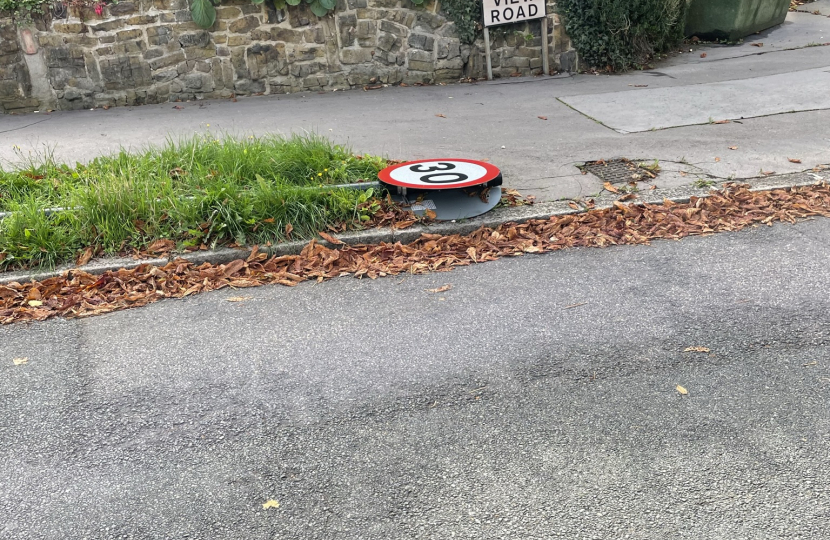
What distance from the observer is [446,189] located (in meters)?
5.86

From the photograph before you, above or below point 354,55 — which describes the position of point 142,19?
above

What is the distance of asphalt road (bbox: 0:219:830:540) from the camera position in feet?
9.77

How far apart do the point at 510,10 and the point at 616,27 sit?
1593 millimetres

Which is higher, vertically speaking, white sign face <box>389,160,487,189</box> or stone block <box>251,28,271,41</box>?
stone block <box>251,28,271,41</box>

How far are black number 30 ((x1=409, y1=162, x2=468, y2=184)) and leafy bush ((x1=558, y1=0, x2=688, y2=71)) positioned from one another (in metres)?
5.39

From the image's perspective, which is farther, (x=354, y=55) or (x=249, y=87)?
(x=354, y=55)

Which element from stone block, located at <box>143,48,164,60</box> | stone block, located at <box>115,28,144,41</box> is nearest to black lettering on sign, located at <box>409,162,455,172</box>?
stone block, located at <box>143,48,164,60</box>

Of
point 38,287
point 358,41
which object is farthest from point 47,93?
point 38,287

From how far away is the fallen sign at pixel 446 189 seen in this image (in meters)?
5.88

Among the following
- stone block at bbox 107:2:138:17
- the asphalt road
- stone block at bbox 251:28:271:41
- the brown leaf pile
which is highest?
stone block at bbox 107:2:138:17

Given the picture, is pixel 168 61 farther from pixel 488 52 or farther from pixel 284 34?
pixel 488 52

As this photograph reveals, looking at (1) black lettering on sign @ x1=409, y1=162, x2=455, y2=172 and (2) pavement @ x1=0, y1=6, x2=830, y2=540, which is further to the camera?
(1) black lettering on sign @ x1=409, y1=162, x2=455, y2=172

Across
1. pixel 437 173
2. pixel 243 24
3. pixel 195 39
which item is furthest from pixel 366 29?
pixel 437 173

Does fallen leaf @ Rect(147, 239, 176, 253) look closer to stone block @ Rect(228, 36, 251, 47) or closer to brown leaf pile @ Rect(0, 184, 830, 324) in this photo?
brown leaf pile @ Rect(0, 184, 830, 324)
